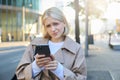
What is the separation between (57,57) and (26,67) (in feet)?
0.95

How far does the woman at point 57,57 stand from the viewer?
3271 millimetres

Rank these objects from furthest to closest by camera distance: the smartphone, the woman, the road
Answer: the road → the woman → the smartphone

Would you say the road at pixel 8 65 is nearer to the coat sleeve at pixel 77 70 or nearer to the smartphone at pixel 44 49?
the coat sleeve at pixel 77 70

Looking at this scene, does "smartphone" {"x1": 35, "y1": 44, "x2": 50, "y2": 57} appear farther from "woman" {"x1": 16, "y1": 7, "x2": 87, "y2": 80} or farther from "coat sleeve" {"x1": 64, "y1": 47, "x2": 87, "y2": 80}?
"coat sleeve" {"x1": 64, "y1": 47, "x2": 87, "y2": 80}

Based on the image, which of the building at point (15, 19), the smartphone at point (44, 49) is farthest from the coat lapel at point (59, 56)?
the building at point (15, 19)

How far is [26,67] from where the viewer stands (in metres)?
3.33

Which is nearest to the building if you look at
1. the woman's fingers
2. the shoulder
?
the shoulder

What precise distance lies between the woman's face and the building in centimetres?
6548

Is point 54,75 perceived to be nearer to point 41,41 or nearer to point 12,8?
point 41,41

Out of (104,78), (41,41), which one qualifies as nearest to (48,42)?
(41,41)

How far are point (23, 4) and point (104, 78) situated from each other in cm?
6558

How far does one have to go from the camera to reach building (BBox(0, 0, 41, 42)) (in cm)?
7075

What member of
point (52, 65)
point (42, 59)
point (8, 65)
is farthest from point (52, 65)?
point (8, 65)

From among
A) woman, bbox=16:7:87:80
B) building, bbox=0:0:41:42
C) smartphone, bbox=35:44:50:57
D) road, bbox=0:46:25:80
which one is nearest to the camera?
smartphone, bbox=35:44:50:57
